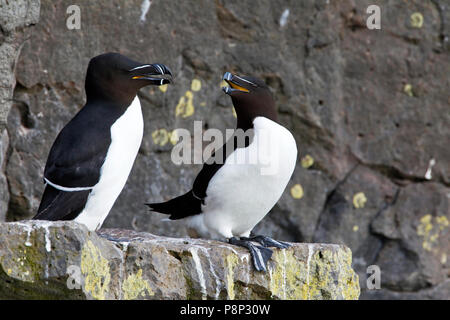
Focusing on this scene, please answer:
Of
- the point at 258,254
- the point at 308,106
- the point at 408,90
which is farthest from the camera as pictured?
the point at 408,90

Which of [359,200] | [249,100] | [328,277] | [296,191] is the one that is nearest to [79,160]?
[249,100]

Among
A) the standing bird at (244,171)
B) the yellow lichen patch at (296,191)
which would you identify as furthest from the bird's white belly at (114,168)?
the yellow lichen patch at (296,191)

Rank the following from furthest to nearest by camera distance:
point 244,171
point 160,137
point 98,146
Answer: point 160,137
point 244,171
point 98,146

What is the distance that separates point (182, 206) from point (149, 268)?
0.96 meters

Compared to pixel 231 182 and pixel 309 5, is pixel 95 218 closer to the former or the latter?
pixel 231 182

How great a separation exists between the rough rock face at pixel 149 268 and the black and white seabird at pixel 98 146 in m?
0.26

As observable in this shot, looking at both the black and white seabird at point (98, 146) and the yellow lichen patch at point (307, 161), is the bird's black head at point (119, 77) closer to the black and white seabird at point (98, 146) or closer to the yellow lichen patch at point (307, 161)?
the black and white seabird at point (98, 146)

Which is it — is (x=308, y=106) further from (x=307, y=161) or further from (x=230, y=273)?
(x=230, y=273)

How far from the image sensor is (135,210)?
4.87 meters

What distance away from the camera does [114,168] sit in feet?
11.9

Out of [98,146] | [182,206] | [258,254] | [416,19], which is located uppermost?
[416,19]

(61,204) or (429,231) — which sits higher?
(61,204)

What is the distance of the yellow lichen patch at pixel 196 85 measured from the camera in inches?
198

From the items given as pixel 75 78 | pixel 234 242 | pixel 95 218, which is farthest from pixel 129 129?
pixel 75 78
